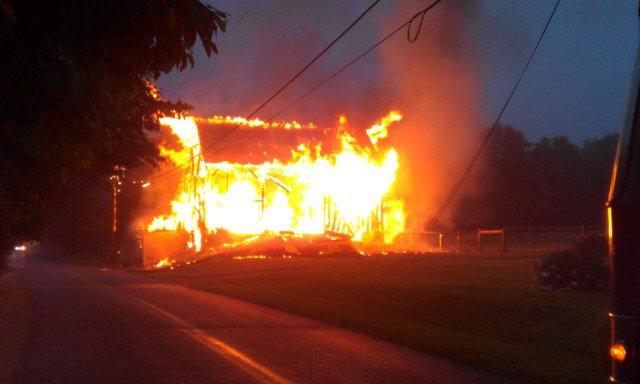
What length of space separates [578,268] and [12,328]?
11.6 m

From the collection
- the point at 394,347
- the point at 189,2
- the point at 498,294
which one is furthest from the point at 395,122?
the point at 189,2

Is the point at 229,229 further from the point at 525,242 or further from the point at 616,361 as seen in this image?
the point at 616,361

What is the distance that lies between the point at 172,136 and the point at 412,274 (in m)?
30.4

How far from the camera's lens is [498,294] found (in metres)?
16.6

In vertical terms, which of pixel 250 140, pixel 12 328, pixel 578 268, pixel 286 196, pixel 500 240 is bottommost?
pixel 12 328

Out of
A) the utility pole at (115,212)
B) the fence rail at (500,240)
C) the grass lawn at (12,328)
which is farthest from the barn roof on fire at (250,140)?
the grass lawn at (12,328)

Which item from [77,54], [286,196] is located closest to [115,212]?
[286,196]

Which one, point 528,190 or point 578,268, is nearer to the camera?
point 578,268

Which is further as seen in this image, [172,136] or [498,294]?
[172,136]

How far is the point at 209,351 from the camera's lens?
40.4 feet

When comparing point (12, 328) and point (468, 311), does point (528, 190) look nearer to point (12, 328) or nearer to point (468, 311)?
point (468, 311)

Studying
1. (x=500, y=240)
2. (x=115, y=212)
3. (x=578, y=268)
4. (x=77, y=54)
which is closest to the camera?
(x=77, y=54)

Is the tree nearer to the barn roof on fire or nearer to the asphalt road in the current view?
the asphalt road

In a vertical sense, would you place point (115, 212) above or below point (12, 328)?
above
